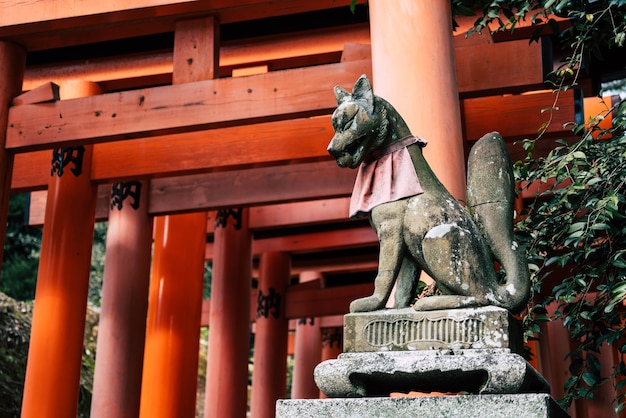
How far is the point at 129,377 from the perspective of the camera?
27.5ft

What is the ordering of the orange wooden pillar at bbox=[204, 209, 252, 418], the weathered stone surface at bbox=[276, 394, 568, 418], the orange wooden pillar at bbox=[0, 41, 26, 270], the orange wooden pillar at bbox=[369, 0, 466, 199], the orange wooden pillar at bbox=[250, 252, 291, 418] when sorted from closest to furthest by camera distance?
the weathered stone surface at bbox=[276, 394, 568, 418]
the orange wooden pillar at bbox=[369, 0, 466, 199]
the orange wooden pillar at bbox=[0, 41, 26, 270]
the orange wooden pillar at bbox=[204, 209, 252, 418]
the orange wooden pillar at bbox=[250, 252, 291, 418]

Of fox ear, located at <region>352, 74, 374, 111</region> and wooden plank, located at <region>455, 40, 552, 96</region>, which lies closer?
fox ear, located at <region>352, 74, 374, 111</region>

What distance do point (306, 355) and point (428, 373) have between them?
39.2ft

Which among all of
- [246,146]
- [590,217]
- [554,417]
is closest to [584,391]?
[590,217]

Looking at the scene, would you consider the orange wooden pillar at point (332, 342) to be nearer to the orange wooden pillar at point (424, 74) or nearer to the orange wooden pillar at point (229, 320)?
the orange wooden pillar at point (229, 320)

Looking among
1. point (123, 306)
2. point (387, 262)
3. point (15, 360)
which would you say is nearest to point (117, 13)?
point (123, 306)

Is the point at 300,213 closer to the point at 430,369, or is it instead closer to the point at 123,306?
the point at 123,306

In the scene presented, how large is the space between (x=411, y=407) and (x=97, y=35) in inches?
200

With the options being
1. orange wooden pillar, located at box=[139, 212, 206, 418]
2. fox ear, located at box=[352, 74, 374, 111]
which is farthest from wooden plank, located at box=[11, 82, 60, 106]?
fox ear, located at box=[352, 74, 374, 111]

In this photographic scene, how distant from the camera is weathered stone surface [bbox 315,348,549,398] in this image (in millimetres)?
2549

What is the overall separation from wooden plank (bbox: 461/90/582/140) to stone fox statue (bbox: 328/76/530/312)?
12.2 ft

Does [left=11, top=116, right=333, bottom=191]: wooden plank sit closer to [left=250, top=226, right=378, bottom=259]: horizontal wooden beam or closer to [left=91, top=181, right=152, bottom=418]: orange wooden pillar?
[left=91, top=181, right=152, bottom=418]: orange wooden pillar

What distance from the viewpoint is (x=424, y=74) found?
14.8 ft

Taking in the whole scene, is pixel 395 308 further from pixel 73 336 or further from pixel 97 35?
pixel 73 336
